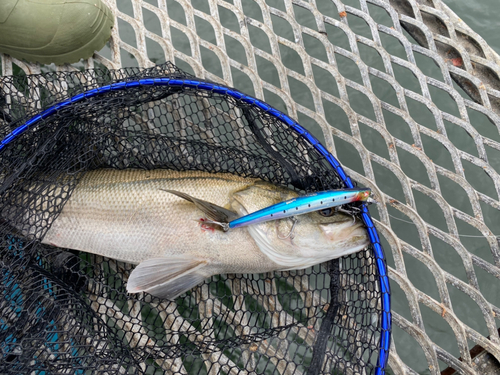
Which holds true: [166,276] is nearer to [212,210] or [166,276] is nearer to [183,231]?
[183,231]

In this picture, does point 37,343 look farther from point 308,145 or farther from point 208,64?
point 208,64

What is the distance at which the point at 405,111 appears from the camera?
11.6 feet

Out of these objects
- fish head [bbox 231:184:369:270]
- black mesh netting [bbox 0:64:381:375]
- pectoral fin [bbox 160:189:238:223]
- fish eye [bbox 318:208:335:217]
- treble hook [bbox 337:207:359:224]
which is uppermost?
treble hook [bbox 337:207:359:224]

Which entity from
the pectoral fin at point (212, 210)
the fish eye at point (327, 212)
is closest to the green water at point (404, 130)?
the fish eye at point (327, 212)

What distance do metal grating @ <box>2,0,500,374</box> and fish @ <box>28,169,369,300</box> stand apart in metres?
0.99

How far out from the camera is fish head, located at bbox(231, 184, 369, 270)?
2498mm

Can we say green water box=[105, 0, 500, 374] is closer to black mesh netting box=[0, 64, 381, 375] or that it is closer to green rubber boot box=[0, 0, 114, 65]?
green rubber boot box=[0, 0, 114, 65]

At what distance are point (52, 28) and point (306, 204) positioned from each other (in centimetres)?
260

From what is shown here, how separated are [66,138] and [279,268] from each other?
180cm

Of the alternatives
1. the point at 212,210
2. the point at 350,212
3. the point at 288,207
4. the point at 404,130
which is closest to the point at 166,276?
the point at 212,210

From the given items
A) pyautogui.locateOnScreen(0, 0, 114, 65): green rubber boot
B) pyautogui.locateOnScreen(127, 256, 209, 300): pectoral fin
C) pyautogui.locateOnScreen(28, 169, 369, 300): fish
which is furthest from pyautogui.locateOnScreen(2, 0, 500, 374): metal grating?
pyautogui.locateOnScreen(127, 256, 209, 300): pectoral fin

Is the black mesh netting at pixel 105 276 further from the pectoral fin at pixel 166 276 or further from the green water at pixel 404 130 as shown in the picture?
the green water at pixel 404 130

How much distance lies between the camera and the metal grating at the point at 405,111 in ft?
10.3

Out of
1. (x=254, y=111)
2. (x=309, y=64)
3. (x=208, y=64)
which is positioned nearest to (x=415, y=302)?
(x=254, y=111)
